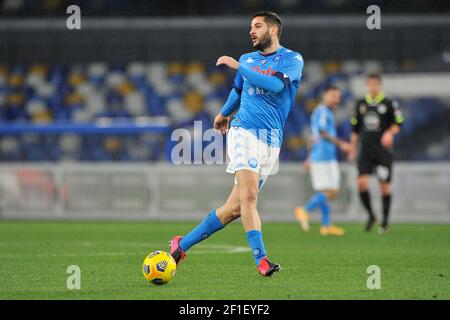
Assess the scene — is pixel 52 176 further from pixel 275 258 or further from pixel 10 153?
pixel 275 258

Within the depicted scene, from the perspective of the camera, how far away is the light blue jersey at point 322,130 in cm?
1480

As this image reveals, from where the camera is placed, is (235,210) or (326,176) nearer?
(235,210)

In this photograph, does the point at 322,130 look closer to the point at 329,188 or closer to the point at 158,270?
the point at 329,188

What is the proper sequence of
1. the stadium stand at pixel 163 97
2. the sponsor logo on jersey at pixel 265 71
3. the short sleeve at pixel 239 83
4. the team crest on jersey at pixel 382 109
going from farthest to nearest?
the stadium stand at pixel 163 97 → the team crest on jersey at pixel 382 109 → the short sleeve at pixel 239 83 → the sponsor logo on jersey at pixel 265 71

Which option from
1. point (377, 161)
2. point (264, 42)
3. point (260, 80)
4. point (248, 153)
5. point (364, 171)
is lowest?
point (248, 153)

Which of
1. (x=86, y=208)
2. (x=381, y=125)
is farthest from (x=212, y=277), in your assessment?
(x=86, y=208)

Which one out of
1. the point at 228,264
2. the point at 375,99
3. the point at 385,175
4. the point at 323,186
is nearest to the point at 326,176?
the point at 323,186

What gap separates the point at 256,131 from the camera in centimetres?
796

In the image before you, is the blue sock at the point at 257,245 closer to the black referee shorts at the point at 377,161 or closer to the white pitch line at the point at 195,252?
the white pitch line at the point at 195,252

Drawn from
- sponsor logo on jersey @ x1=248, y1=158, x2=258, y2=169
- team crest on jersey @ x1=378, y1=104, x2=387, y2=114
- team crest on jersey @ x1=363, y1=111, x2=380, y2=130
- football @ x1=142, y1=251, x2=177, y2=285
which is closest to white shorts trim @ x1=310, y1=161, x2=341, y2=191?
team crest on jersey @ x1=363, y1=111, x2=380, y2=130

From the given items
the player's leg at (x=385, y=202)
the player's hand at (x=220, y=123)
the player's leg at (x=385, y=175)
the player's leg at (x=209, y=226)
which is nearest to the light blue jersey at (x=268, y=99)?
the player's hand at (x=220, y=123)

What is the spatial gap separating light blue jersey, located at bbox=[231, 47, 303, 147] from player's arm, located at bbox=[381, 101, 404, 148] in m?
6.84

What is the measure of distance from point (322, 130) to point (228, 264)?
230 inches

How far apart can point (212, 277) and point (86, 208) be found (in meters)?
10.3
